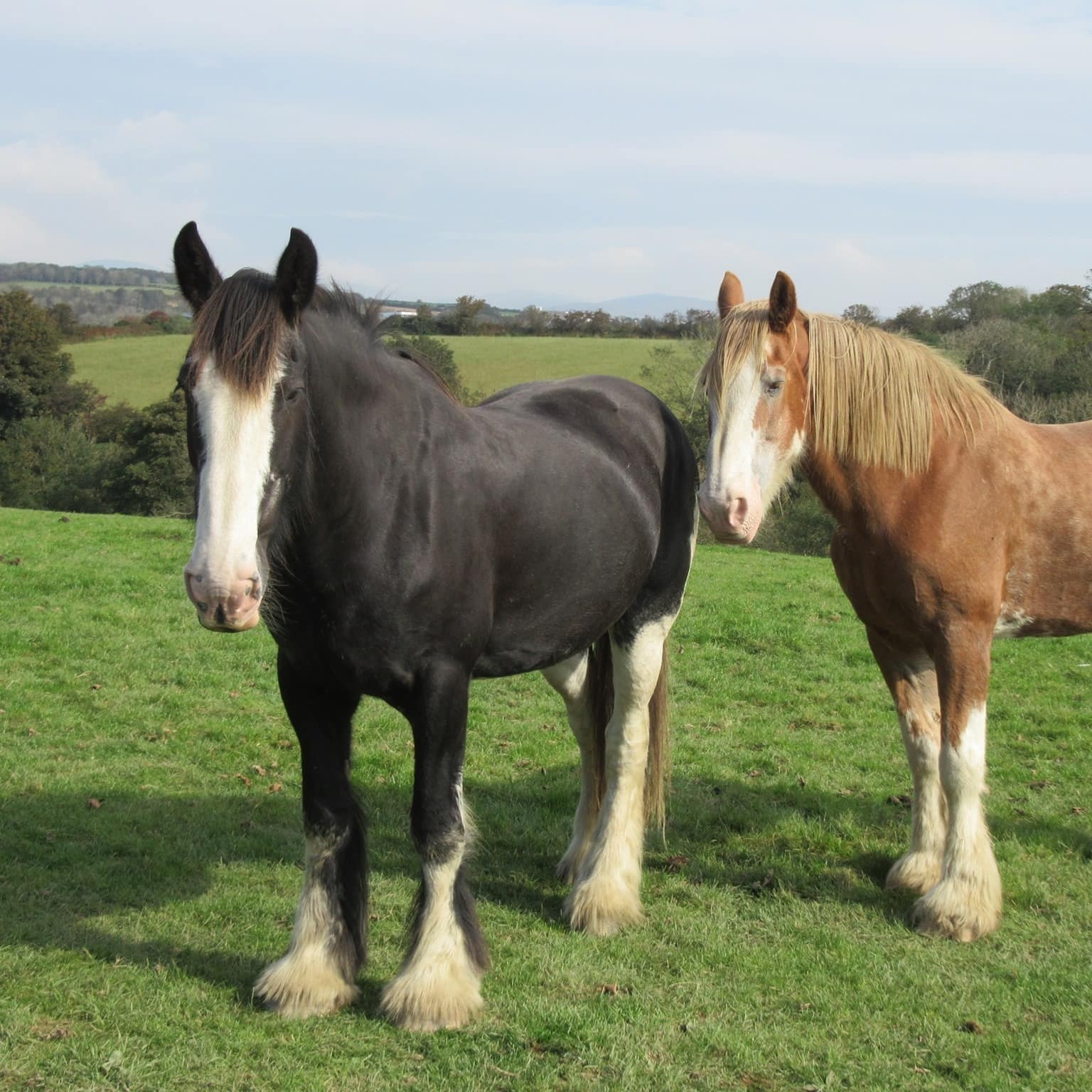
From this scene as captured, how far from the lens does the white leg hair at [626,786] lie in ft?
15.0

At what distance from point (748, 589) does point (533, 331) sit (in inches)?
1885

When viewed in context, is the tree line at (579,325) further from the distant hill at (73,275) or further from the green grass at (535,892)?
the green grass at (535,892)

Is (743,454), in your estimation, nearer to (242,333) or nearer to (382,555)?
(382,555)

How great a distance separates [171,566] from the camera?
1105 centimetres

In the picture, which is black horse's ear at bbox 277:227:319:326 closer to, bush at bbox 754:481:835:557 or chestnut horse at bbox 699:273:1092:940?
chestnut horse at bbox 699:273:1092:940

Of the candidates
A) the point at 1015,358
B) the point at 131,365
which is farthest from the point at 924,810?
the point at 131,365

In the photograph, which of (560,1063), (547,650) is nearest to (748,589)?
(547,650)

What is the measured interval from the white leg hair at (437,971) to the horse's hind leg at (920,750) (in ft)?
7.61

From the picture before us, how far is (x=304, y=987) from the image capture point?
3.70m

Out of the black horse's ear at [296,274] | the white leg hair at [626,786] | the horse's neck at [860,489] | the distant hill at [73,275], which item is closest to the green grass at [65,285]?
the distant hill at [73,275]

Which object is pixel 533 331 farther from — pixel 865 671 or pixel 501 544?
pixel 501 544

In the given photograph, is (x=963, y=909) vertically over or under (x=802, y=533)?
over

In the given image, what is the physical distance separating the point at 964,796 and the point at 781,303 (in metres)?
2.25

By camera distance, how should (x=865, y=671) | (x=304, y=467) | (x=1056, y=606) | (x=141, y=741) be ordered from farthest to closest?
(x=865, y=671) → (x=141, y=741) → (x=1056, y=606) → (x=304, y=467)
